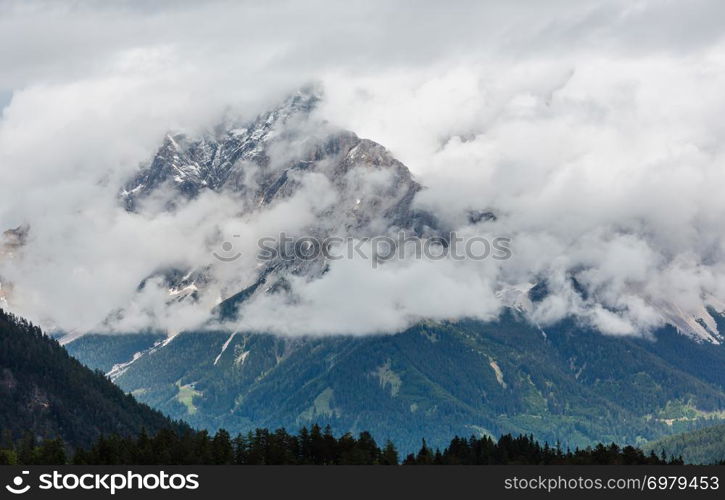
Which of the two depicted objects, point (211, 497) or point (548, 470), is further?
point (548, 470)

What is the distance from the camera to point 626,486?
174500 millimetres

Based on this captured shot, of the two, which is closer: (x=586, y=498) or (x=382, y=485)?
(x=586, y=498)

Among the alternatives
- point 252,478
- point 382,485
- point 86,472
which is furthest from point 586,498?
point 86,472

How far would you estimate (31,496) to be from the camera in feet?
527

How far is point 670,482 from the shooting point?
6924 inches

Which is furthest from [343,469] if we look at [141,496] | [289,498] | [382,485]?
[141,496]

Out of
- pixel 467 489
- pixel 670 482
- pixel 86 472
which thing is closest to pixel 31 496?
pixel 86 472

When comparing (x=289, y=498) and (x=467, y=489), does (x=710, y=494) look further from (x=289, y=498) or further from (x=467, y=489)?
(x=289, y=498)

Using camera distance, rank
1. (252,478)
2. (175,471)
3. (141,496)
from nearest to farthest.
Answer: (141,496), (175,471), (252,478)

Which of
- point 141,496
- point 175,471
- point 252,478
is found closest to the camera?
point 141,496

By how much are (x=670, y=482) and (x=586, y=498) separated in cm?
1406

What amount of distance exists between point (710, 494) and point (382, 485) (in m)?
43.9

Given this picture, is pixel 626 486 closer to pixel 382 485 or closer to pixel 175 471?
pixel 382 485

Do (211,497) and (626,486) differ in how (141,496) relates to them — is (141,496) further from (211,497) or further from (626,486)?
(626,486)
